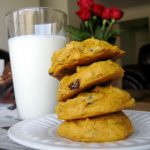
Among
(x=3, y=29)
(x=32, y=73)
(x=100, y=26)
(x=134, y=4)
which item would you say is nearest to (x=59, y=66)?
(x=32, y=73)

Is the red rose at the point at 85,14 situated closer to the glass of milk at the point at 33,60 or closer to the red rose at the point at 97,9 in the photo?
the red rose at the point at 97,9

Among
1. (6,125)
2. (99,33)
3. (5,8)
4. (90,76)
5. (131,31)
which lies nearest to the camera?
(90,76)

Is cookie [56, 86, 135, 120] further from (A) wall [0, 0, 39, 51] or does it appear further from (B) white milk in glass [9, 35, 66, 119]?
(A) wall [0, 0, 39, 51]

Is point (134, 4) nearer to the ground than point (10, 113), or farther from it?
farther from it

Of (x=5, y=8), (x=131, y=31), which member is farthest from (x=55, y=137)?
(x=131, y=31)

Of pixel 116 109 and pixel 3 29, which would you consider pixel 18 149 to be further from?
pixel 3 29

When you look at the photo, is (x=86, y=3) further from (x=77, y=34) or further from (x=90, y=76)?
(x=90, y=76)

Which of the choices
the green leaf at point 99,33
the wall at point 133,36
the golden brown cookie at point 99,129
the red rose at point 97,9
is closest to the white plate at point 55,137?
the golden brown cookie at point 99,129
